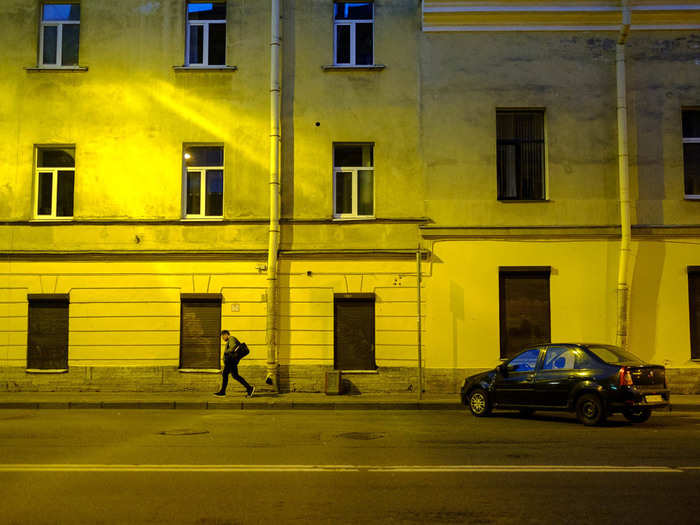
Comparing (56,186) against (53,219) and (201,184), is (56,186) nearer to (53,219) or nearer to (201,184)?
(53,219)

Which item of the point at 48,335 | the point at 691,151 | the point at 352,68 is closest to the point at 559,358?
the point at 691,151

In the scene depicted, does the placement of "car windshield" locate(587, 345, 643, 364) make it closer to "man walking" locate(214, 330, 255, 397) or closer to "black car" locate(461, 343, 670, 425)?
"black car" locate(461, 343, 670, 425)

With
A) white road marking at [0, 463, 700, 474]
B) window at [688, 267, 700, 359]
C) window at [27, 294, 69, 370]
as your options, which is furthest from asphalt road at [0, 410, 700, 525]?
window at [688, 267, 700, 359]

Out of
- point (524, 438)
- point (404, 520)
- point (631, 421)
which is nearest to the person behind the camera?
point (404, 520)

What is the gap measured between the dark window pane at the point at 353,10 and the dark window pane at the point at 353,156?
344 centimetres

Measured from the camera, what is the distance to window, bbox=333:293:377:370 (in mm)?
18812

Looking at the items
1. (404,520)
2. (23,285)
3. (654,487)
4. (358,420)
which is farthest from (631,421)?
(23,285)

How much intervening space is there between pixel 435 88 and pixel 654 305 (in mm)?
7714

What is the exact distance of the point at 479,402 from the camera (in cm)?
1456

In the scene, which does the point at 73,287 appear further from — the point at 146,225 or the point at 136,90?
the point at 136,90

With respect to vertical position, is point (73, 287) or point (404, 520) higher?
point (73, 287)

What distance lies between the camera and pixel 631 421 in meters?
13.3

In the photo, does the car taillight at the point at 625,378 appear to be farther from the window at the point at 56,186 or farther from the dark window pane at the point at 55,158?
the dark window pane at the point at 55,158

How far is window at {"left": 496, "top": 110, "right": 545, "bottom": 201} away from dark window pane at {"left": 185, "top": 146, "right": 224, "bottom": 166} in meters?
7.27
